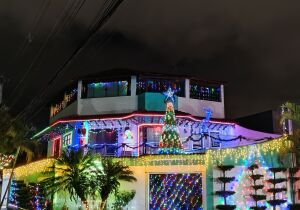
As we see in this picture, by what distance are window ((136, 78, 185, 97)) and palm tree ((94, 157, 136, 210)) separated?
8.24m

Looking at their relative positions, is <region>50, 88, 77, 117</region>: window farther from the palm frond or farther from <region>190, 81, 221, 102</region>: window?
the palm frond

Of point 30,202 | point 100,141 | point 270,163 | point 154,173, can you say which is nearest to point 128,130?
point 100,141

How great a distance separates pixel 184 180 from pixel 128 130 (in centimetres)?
620

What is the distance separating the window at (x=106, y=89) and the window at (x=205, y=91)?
4.41 m

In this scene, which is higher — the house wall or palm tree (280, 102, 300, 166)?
Answer: the house wall

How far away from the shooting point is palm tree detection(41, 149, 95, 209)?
19.4m

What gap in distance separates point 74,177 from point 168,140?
4985 mm

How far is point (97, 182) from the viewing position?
19766 mm

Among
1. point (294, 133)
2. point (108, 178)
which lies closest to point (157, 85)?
point (108, 178)

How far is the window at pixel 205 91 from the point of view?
28.7 m

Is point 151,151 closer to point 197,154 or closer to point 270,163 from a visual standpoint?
point 197,154

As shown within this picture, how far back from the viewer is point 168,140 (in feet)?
70.3

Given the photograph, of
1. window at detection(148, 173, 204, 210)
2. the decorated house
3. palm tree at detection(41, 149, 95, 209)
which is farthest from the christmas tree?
palm tree at detection(41, 149, 95, 209)

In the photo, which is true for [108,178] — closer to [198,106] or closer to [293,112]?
[293,112]
